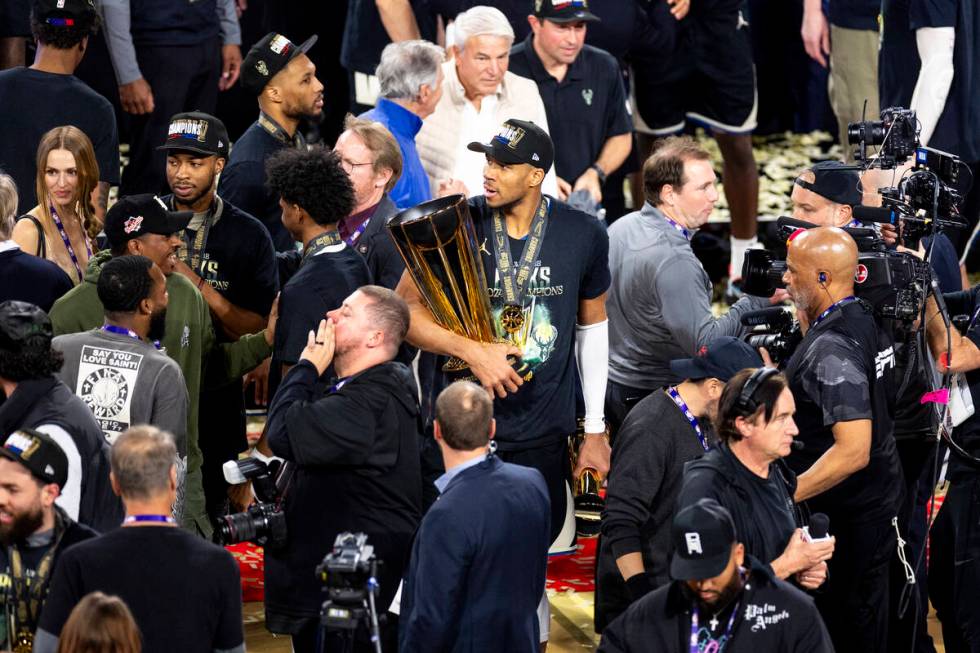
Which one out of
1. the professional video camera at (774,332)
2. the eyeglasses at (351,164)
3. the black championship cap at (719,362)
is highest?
the eyeglasses at (351,164)

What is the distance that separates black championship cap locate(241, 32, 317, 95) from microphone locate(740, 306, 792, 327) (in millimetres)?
2464

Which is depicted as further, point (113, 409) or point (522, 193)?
point (522, 193)

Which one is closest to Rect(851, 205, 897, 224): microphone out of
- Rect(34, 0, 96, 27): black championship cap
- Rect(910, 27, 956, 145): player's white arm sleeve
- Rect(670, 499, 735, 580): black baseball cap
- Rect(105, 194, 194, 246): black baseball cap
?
Rect(670, 499, 735, 580): black baseball cap

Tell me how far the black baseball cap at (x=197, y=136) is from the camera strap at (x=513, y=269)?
1431 millimetres

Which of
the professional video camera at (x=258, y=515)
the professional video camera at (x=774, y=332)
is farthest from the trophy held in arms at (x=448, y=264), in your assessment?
the professional video camera at (x=774, y=332)

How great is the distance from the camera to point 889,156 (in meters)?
6.43

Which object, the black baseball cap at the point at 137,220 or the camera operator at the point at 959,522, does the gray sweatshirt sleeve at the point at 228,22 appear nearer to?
the black baseball cap at the point at 137,220

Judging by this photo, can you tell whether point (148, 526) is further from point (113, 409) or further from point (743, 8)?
point (743, 8)

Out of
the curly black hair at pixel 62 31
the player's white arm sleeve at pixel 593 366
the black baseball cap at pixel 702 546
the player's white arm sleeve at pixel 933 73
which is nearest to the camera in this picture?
the black baseball cap at pixel 702 546

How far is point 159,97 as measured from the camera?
29.0 feet

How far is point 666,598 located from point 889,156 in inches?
105

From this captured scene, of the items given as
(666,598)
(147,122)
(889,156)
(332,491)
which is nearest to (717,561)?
(666,598)

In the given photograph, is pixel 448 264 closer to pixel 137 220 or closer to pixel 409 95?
pixel 137 220

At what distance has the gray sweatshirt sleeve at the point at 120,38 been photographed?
332 inches
